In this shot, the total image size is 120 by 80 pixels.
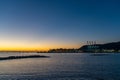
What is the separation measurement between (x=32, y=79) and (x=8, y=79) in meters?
4.44

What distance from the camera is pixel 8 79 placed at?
40.3 metres

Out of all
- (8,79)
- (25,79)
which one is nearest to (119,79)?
(25,79)

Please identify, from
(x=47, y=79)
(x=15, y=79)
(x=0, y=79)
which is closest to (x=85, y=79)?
(x=47, y=79)

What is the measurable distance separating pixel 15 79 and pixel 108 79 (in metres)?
16.3

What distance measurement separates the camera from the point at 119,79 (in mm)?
37906

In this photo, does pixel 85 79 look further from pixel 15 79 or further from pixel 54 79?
pixel 15 79

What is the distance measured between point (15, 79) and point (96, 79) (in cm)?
1426

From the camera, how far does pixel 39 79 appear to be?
1564 inches

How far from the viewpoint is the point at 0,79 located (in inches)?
1577

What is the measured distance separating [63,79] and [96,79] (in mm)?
5638

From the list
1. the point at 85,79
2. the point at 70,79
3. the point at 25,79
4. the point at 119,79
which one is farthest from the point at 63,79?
the point at 119,79

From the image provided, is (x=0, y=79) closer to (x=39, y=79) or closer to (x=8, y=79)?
(x=8, y=79)

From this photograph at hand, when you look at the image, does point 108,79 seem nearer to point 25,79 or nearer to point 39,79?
point 39,79

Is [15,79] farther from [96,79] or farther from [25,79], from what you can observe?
[96,79]
